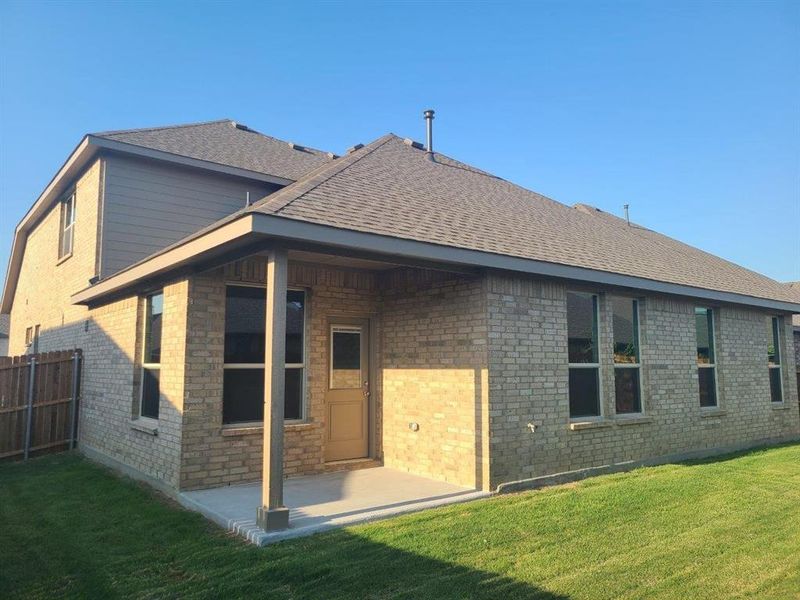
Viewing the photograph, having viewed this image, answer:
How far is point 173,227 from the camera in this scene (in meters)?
10.7

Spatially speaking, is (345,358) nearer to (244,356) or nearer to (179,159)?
(244,356)

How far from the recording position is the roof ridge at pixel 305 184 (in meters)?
5.70

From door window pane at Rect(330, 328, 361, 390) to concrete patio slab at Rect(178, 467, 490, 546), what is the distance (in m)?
1.37

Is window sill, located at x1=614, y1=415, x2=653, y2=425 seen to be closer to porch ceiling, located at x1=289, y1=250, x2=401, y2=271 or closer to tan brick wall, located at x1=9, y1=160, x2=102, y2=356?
porch ceiling, located at x1=289, y1=250, x2=401, y2=271

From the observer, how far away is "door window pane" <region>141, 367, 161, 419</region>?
8.17 meters

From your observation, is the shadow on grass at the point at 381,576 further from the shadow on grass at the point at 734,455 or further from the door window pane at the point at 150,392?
the shadow on grass at the point at 734,455

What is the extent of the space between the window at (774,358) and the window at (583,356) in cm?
612

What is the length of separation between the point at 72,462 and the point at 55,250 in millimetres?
5965

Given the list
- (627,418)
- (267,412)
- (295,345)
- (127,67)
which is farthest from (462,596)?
(127,67)

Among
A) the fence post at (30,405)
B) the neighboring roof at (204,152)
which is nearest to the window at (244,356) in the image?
the neighboring roof at (204,152)

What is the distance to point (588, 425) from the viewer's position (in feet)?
27.3

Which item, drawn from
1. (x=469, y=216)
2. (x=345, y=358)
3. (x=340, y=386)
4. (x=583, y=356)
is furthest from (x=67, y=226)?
(x=583, y=356)

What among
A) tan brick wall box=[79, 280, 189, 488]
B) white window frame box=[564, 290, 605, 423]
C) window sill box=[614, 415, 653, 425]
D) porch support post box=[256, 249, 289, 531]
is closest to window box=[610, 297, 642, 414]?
window sill box=[614, 415, 653, 425]

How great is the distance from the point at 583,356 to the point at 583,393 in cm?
56
